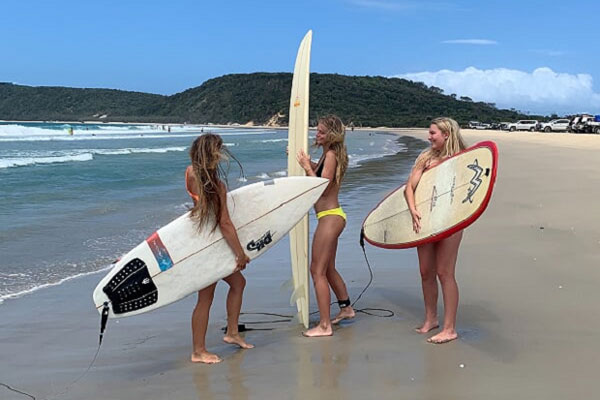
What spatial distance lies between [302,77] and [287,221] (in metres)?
1.12

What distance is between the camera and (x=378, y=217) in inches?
179

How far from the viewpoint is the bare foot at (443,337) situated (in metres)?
3.76

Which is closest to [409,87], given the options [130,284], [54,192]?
[54,192]

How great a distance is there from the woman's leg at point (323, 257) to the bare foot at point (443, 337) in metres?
0.66

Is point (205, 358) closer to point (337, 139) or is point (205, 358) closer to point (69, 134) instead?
point (337, 139)

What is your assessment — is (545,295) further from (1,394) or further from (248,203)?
(1,394)

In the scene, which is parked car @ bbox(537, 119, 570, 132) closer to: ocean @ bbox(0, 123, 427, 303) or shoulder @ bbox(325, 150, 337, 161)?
ocean @ bbox(0, 123, 427, 303)

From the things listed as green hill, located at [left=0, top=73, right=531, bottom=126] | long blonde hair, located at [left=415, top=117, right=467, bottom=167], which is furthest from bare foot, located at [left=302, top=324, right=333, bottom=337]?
green hill, located at [left=0, top=73, right=531, bottom=126]

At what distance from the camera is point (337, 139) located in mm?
3941

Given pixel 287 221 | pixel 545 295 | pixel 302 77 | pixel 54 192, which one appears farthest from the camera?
pixel 54 192

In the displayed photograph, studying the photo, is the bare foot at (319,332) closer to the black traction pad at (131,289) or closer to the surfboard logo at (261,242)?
the surfboard logo at (261,242)

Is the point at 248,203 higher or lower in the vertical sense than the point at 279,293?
higher

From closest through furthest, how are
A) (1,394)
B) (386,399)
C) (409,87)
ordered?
(386,399)
(1,394)
(409,87)

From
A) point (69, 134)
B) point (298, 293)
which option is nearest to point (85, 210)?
point (298, 293)
